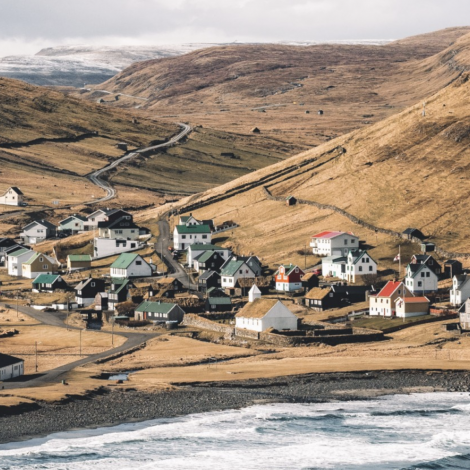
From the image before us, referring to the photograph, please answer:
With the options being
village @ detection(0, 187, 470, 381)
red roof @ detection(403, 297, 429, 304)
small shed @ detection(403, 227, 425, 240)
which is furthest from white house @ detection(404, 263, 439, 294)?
small shed @ detection(403, 227, 425, 240)

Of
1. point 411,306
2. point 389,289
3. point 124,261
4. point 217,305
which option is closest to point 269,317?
point 217,305

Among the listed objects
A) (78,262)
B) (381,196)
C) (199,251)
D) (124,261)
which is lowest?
(124,261)

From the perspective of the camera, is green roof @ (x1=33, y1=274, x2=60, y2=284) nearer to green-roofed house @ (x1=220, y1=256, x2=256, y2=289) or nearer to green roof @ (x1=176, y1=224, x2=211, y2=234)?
green-roofed house @ (x1=220, y1=256, x2=256, y2=289)

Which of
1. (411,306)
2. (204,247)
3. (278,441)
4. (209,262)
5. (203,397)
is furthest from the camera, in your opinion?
(204,247)

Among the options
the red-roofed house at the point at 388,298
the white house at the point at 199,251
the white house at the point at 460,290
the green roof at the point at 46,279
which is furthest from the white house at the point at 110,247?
the white house at the point at 460,290

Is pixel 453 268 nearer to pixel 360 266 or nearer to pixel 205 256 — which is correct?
pixel 360 266

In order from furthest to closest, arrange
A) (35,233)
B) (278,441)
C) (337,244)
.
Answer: (35,233) < (337,244) < (278,441)

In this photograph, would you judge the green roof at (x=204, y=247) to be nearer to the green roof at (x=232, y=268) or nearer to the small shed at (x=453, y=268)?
the green roof at (x=232, y=268)
